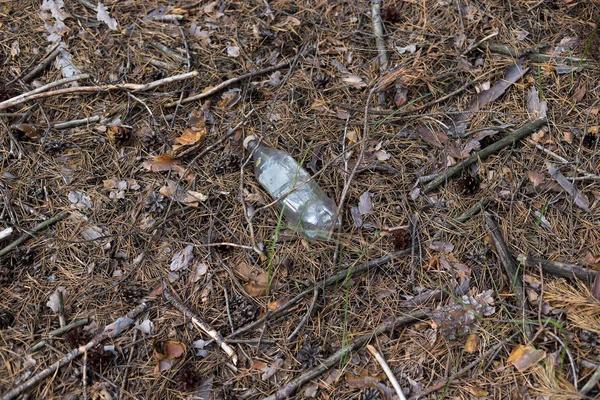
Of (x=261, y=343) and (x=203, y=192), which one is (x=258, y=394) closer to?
(x=261, y=343)

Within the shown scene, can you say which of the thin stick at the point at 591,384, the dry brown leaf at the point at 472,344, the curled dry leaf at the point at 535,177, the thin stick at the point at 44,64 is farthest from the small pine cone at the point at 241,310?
the thin stick at the point at 44,64

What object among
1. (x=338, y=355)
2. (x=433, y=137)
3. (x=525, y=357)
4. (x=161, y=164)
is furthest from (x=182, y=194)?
(x=525, y=357)

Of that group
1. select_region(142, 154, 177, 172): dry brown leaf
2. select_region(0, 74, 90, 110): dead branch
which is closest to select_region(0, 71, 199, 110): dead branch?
select_region(0, 74, 90, 110): dead branch

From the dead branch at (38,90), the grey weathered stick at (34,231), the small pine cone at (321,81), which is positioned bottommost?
the grey weathered stick at (34,231)

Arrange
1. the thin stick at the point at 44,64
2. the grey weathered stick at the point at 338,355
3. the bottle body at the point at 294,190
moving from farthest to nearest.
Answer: the thin stick at the point at 44,64 → the bottle body at the point at 294,190 → the grey weathered stick at the point at 338,355

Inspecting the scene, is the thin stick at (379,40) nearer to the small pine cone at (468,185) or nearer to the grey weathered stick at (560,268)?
the small pine cone at (468,185)
